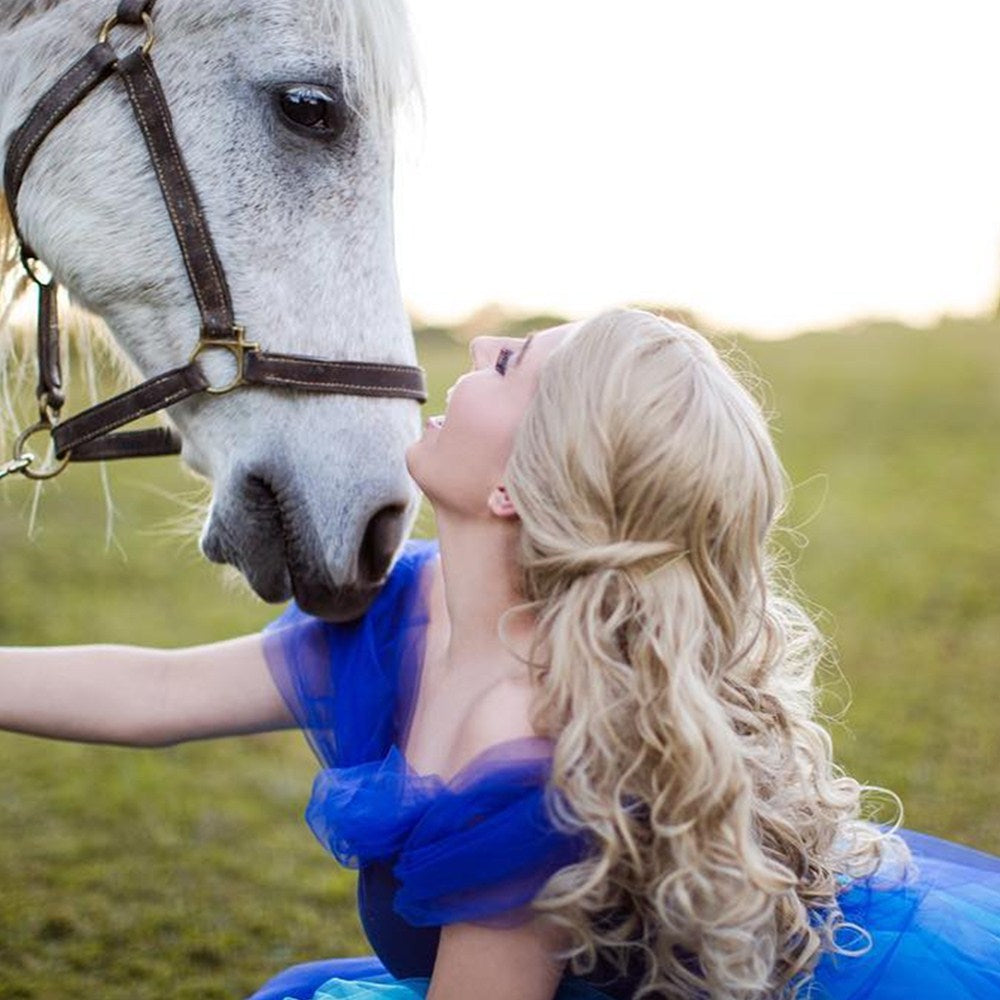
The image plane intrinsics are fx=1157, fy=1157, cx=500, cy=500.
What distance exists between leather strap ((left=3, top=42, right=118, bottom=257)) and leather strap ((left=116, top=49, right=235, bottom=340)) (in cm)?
4

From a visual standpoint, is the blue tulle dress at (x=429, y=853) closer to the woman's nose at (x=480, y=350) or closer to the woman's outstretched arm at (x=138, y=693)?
the woman's outstretched arm at (x=138, y=693)

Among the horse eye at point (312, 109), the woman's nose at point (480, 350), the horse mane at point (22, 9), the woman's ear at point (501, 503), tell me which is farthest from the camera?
the horse mane at point (22, 9)

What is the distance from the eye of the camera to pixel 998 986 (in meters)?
1.70

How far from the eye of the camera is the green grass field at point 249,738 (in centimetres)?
310

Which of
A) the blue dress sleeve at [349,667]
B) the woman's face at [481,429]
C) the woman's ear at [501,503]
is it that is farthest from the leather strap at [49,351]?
the woman's ear at [501,503]

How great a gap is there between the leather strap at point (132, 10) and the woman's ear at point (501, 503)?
116cm

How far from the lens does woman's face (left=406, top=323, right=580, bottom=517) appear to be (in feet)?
5.78

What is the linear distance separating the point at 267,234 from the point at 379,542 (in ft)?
1.93

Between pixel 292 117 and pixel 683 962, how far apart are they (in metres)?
1.57

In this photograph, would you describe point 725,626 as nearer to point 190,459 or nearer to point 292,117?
point 190,459

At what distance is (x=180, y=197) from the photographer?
2.08m

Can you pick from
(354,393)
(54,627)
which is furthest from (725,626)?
(54,627)

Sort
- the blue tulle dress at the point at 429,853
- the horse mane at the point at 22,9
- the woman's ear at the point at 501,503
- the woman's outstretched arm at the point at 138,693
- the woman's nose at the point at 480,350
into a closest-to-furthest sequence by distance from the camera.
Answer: the blue tulle dress at the point at 429,853 < the woman's ear at the point at 501,503 < the woman's nose at the point at 480,350 < the woman's outstretched arm at the point at 138,693 < the horse mane at the point at 22,9

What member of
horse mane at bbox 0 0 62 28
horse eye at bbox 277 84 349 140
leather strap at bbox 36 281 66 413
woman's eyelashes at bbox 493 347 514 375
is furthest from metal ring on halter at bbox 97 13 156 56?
woman's eyelashes at bbox 493 347 514 375
